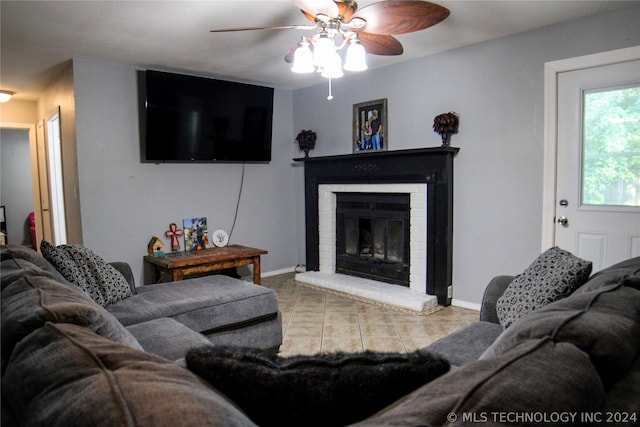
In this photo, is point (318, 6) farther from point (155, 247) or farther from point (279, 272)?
point (279, 272)

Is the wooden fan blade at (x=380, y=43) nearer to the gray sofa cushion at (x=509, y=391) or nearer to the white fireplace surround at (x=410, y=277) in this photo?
the white fireplace surround at (x=410, y=277)

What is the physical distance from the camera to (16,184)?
27.0ft

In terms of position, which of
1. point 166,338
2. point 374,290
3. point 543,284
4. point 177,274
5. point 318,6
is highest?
point 318,6

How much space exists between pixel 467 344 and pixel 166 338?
53.9 inches

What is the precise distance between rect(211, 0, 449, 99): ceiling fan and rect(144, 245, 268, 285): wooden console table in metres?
2.21

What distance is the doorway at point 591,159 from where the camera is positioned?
284cm

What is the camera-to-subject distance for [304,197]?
5207mm

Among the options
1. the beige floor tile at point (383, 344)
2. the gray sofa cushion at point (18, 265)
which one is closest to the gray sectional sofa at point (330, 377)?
the gray sofa cushion at point (18, 265)

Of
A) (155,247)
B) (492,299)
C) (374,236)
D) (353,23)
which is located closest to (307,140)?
(374,236)

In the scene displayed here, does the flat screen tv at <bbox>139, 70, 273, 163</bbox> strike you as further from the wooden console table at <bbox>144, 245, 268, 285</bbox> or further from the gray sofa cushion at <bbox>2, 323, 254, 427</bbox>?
the gray sofa cushion at <bbox>2, 323, 254, 427</bbox>

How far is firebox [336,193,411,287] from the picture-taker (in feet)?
13.6

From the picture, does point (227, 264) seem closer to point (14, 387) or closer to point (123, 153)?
point (123, 153)

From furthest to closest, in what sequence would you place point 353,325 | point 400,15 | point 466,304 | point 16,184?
point 16,184 → point 466,304 → point 353,325 → point 400,15

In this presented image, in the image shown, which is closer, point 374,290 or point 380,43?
point 380,43
